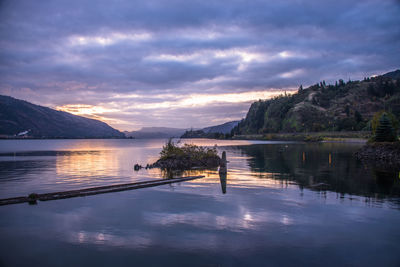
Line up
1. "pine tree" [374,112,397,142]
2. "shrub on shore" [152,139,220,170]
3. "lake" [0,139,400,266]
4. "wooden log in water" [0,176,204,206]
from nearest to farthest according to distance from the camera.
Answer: "lake" [0,139,400,266] < "wooden log in water" [0,176,204,206] < "shrub on shore" [152,139,220,170] < "pine tree" [374,112,397,142]

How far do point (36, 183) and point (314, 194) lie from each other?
27.1 metres

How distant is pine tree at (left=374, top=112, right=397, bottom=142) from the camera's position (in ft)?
172

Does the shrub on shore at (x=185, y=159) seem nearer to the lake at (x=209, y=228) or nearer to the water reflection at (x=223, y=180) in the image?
the water reflection at (x=223, y=180)

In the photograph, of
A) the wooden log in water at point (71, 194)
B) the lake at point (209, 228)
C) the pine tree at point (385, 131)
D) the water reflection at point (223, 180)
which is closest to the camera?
the lake at point (209, 228)

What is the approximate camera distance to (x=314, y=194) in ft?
72.5

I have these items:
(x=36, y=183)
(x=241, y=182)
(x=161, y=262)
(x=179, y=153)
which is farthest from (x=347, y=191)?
(x=36, y=183)

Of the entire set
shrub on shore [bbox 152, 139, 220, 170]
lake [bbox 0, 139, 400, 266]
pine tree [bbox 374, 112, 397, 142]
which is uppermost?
pine tree [bbox 374, 112, 397, 142]

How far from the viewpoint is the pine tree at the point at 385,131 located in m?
52.3

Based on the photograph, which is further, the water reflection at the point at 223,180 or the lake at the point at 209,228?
the water reflection at the point at 223,180

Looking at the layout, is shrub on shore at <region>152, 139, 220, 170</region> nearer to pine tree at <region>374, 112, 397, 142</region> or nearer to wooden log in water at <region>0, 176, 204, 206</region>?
wooden log in water at <region>0, 176, 204, 206</region>

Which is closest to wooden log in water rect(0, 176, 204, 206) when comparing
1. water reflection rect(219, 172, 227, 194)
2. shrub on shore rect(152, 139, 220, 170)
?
water reflection rect(219, 172, 227, 194)

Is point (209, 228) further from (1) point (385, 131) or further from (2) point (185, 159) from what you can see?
(1) point (385, 131)

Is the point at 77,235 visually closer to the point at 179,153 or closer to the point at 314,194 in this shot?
the point at 314,194

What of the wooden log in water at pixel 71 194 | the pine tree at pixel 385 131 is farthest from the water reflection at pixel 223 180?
the pine tree at pixel 385 131
